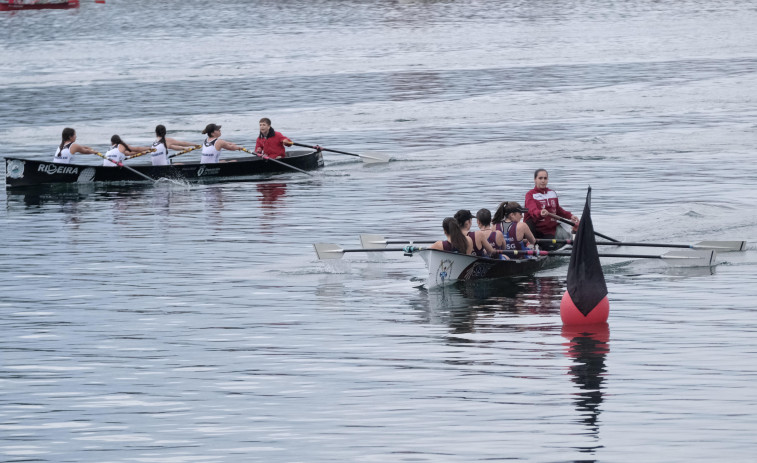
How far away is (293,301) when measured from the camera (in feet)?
78.6

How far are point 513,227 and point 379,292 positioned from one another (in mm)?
3077

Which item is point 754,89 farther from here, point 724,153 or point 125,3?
point 125,3

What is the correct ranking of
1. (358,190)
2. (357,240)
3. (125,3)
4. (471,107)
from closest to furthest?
(357,240) < (358,190) < (471,107) < (125,3)

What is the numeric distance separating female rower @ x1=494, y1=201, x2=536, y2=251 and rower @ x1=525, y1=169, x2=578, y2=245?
0.78 metres

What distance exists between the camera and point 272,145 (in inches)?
Result: 1646

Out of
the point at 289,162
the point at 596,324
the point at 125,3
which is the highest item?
the point at 125,3

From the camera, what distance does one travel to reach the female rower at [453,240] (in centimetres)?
2367

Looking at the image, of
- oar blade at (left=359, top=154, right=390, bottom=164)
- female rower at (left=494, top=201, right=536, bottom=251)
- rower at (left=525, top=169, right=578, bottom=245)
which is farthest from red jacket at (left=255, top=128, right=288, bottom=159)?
female rower at (left=494, top=201, right=536, bottom=251)

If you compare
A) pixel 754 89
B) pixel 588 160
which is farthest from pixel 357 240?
pixel 754 89

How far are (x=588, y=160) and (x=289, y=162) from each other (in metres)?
10.4

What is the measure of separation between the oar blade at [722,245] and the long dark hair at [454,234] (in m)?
5.47

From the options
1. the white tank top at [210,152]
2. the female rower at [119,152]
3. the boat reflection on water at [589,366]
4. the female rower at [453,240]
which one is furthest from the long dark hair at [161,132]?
the boat reflection on water at [589,366]

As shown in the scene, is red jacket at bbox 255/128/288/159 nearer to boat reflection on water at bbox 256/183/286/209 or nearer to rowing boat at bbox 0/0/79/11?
boat reflection on water at bbox 256/183/286/209

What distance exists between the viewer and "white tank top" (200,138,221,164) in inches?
1628
